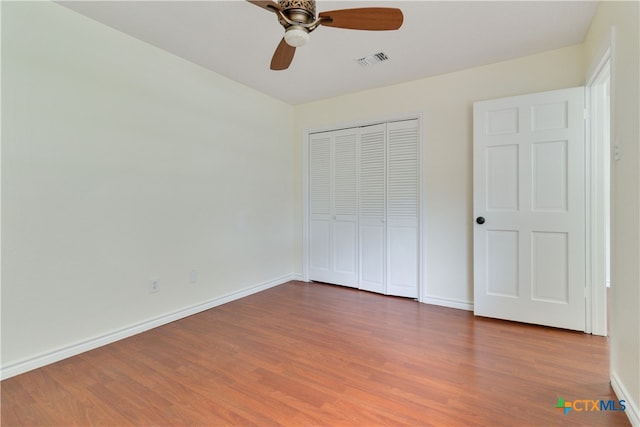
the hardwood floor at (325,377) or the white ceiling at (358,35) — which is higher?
the white ceiling at (358,35)

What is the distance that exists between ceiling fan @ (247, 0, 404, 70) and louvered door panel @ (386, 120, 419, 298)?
187 centimetres

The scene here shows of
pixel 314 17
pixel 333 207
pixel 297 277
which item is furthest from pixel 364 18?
pixel 297 277

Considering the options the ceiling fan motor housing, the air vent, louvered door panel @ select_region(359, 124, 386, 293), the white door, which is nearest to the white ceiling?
the air vent

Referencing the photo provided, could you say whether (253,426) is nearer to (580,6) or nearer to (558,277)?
(558,277)

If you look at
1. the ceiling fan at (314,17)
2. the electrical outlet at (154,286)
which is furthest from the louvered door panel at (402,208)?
the electrical outlet at (154,286)

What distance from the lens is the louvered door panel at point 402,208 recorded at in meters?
3.44

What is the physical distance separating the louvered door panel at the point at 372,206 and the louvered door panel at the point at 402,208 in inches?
3.5

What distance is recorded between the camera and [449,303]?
3219 mm

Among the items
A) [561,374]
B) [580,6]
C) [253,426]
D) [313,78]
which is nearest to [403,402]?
[253,426]

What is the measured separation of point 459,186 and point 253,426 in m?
2.78

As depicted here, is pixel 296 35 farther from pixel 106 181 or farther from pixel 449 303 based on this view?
pixel 449 303

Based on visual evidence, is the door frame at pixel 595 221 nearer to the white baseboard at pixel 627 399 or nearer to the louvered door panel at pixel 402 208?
the white baseboard at pixel 627 399

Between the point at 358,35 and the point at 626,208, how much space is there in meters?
2.11

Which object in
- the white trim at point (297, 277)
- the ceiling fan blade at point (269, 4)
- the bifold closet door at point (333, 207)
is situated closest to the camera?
the ceiling fan blade at point (269, 4)
